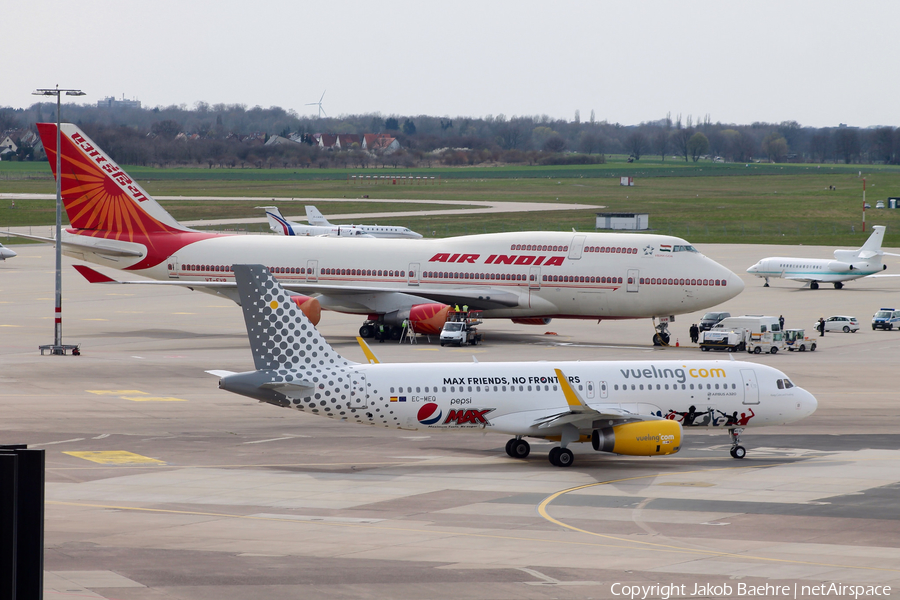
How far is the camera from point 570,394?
1405 inches

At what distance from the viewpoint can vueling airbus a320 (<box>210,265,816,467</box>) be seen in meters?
36.6

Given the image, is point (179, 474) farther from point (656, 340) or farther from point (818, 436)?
point (656, 340)

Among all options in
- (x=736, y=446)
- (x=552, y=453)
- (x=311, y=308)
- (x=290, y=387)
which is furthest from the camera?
(x=311, y=308)

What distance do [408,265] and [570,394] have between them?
32.8 m

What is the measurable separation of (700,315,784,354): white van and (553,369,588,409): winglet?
2983 cm

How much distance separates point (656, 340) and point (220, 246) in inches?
1059

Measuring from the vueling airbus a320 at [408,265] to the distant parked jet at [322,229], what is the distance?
46.2 meters

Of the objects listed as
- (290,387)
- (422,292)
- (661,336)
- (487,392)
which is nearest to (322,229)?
(422,292)

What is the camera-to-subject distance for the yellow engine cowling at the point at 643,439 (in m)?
36.6

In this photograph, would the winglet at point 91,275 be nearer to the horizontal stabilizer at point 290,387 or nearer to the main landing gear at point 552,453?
the horizontal stabilizer at point 290,387

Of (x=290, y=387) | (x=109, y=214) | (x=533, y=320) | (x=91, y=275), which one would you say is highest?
(x=109, y=214)

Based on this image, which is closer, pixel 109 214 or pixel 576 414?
pixel 576 414

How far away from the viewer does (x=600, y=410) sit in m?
37.2

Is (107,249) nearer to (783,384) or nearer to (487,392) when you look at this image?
(487,392)
